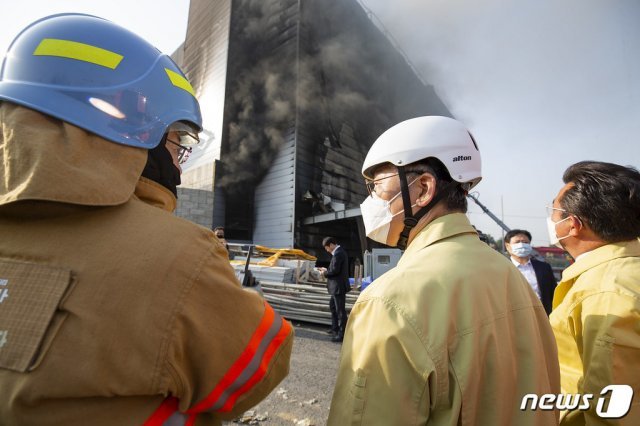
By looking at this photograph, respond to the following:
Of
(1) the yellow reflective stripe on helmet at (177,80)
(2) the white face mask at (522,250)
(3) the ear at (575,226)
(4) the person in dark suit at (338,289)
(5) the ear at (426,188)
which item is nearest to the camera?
(1) the yellow reflective stripe on helmet at (177,80)

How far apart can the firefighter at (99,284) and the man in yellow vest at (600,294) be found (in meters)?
1.31

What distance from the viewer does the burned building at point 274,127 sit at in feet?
53.3

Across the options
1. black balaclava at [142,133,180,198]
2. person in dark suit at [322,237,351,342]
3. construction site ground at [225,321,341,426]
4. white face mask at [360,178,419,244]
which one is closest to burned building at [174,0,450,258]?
person in dark suit at [322,237,351,342]

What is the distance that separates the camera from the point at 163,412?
79 centimetres

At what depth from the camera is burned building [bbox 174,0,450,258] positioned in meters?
16.2

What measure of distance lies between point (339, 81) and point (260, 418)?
66.2 ft

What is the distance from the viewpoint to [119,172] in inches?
34.0

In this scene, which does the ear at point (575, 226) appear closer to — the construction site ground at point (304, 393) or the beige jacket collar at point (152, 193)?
the beige jacket collar at point (152, 193)

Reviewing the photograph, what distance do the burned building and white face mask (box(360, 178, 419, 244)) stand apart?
43.1 feet

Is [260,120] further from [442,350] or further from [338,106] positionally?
[442,350]

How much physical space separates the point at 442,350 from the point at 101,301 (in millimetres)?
863

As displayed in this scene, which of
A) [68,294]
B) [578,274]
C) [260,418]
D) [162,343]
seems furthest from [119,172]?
[260,418]
